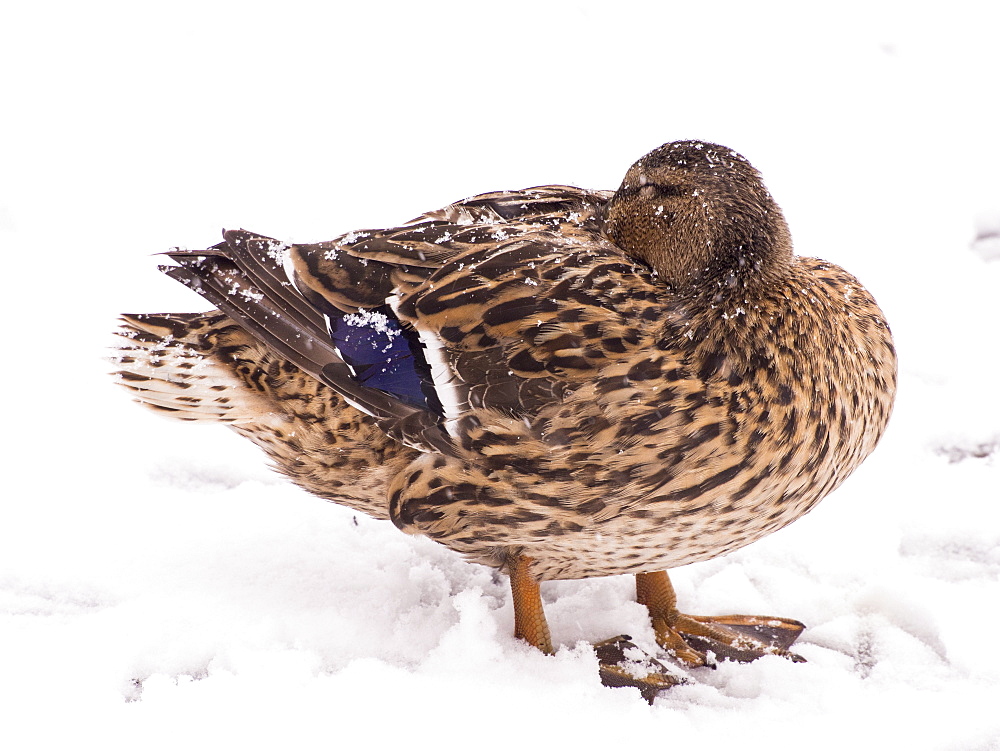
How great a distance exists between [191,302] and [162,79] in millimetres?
1820

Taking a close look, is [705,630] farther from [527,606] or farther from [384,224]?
[384,224]

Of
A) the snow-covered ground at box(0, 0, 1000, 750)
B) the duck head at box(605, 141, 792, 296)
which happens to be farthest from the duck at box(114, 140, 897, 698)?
the snow-covered ground at box(0, 0, 1000, 750)

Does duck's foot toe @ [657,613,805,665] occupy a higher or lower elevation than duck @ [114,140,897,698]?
lower

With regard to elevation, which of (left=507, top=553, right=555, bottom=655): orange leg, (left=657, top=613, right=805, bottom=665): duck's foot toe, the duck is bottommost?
(left=657, top=613, right=805, bottom=665): duck's foot toe

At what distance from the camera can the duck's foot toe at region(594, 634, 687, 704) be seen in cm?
311

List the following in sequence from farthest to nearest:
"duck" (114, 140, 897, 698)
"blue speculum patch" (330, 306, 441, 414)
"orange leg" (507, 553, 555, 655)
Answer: "orange leg" (507, 553, 555, 655), "blue speculum patch" (330, 306, 441, 414), "duck" (114, 140, 897, 698)

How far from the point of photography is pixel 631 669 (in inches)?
125

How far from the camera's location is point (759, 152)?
5879mm

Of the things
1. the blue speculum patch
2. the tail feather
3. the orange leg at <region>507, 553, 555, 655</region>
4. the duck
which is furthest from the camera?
the tail feather

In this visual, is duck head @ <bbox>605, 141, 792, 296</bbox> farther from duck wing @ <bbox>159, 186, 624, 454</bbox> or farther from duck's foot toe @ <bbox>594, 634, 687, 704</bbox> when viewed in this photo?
duck's foot toe @ <bbox>594, 634, 687, 704</bbox>

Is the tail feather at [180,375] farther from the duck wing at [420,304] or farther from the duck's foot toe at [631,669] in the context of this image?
the duck's foot toe at [631,669]

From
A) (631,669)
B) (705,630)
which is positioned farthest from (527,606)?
(705,630)

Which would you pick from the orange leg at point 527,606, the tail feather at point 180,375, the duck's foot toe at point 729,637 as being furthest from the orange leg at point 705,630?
the tail feather at point 180,375

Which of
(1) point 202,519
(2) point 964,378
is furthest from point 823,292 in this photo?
(1) point 202,519
